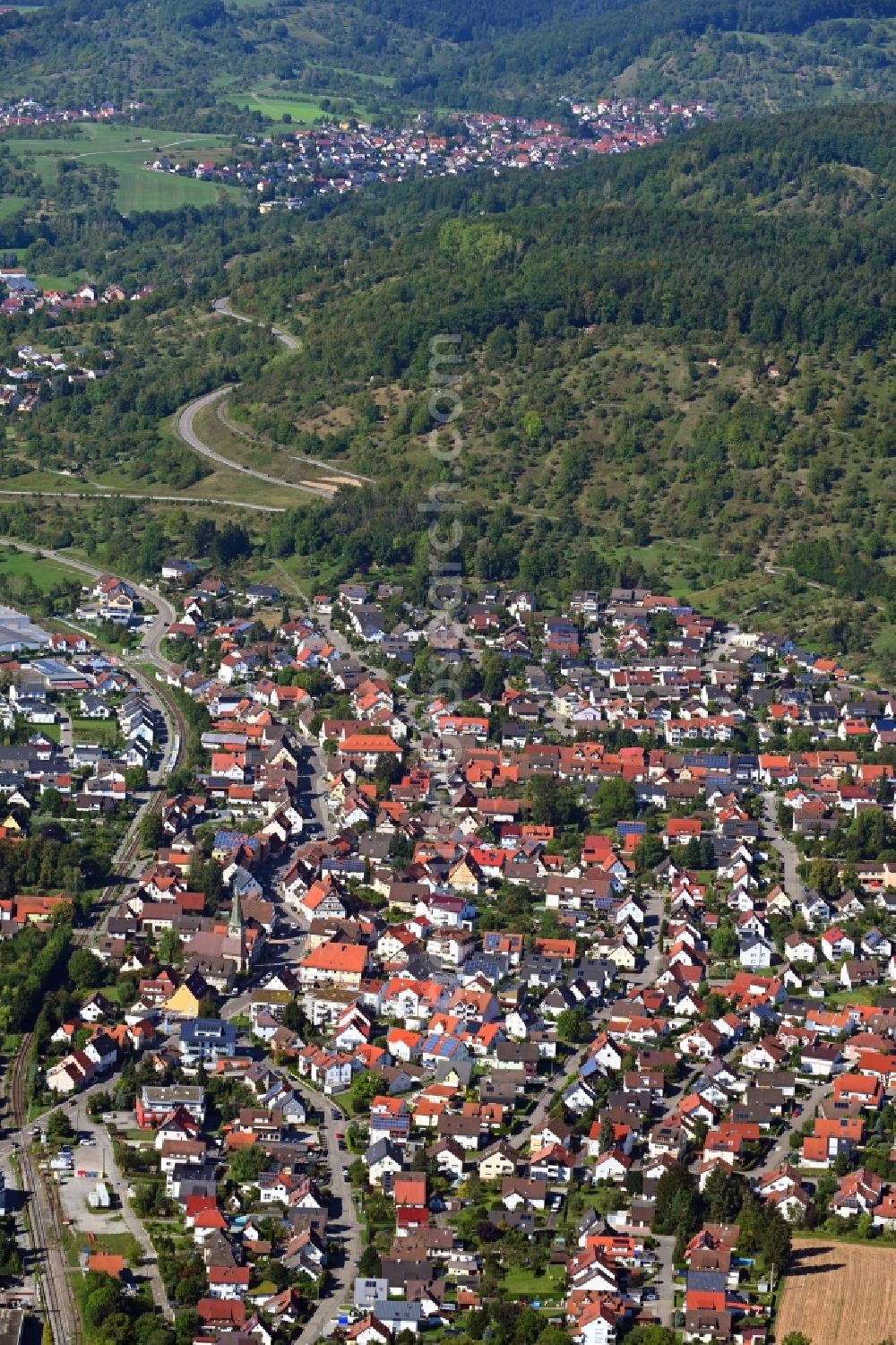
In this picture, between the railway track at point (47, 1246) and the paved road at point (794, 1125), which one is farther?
the paved road at point (794, 1125)

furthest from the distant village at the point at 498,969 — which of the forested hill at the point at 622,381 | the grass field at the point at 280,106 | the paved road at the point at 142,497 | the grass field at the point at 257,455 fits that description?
the grass field at the point at 280,106

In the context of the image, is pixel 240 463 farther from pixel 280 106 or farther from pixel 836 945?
pixel 280 106

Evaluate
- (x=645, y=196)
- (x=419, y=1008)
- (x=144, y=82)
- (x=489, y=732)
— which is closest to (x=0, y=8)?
(x=144, y=82)

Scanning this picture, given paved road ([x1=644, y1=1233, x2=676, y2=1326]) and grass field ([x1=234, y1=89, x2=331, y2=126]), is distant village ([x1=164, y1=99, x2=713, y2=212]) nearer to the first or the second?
grass field ([x1=234, y1=89, x2=331, y2=126])

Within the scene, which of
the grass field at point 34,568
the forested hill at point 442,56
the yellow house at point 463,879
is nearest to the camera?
the yellow house at point 463,879

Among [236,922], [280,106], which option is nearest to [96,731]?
[236,922]

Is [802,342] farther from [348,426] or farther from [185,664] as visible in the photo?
[185,664]

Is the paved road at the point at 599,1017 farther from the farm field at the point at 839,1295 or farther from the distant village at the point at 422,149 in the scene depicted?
the distant village at the point at 422,149
